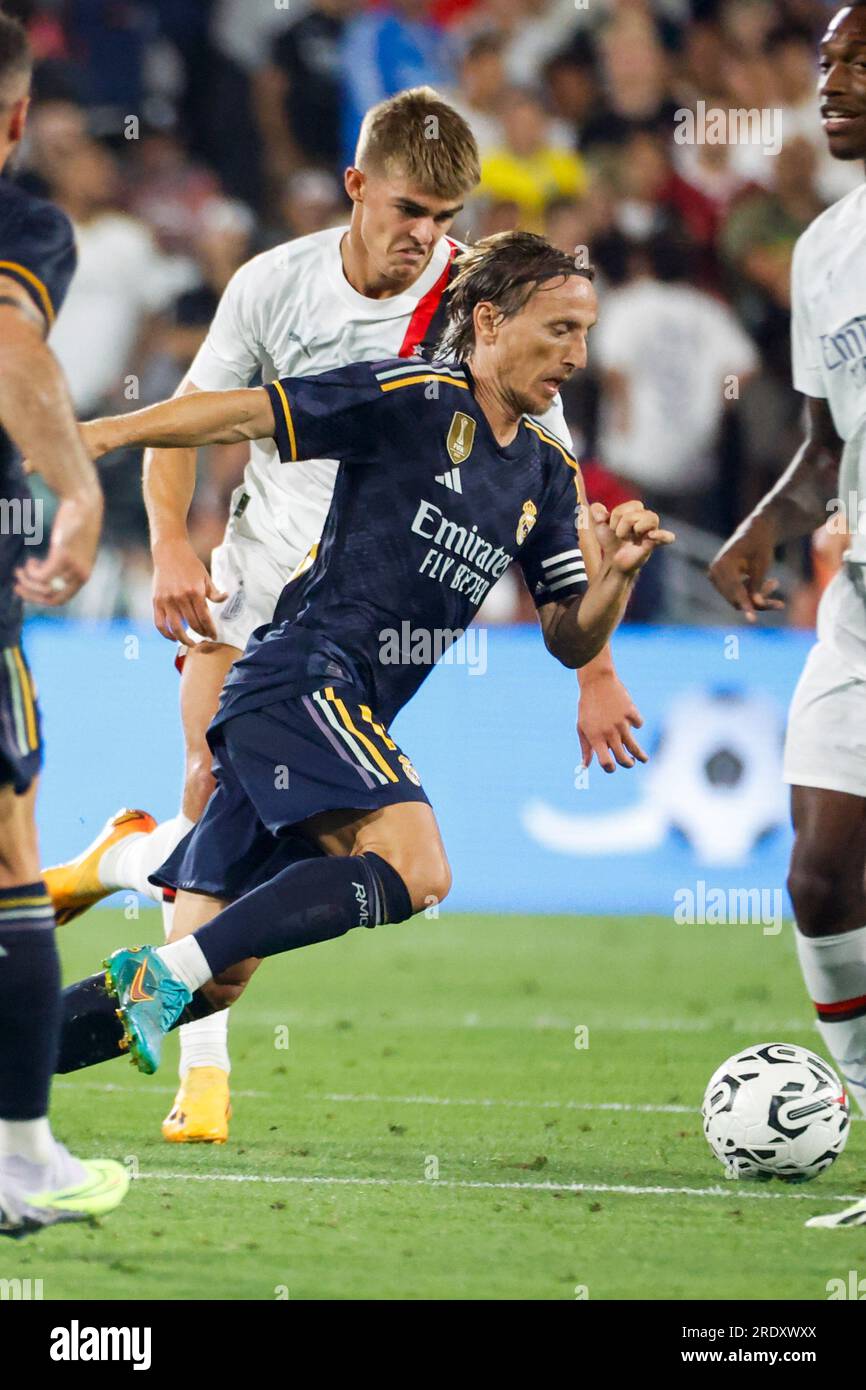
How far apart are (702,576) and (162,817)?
313 centimetres

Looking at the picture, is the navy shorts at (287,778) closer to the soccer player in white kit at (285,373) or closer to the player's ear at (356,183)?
the soccer player in white kit at (285,373)

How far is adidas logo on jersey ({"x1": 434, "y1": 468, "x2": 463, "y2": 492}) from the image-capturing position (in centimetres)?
473

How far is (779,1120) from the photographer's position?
487 cm

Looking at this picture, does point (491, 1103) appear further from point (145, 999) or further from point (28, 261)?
point (28, 261)

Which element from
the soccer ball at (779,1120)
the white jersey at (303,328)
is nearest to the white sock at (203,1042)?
the white jersey at (303,328)

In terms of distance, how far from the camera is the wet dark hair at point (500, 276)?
15.7ft

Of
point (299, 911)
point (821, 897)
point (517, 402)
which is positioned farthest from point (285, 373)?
point (821, 897)

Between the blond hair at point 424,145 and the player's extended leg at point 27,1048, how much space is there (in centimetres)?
222

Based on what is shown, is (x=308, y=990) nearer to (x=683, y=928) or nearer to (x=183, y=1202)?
(x=683, y=928)

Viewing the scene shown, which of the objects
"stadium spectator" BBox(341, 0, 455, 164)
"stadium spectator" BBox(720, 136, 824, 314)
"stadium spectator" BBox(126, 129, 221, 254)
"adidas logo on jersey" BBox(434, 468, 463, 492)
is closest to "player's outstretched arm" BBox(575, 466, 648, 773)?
"adidas logo on jersey" BBox(434, 468, 463, 492)

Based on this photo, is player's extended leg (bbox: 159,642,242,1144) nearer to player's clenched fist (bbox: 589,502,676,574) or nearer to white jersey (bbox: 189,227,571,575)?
white jersey (bbox: 189,227,571,575)

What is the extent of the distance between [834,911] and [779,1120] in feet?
1.76

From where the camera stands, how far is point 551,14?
40.9ft

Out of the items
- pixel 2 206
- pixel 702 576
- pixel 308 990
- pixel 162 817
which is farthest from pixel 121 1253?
pixel 702 576
